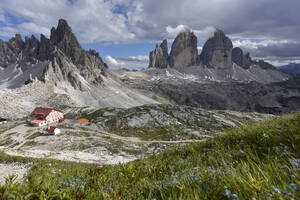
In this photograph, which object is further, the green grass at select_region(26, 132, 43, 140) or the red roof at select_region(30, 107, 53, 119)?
the red roof at select_region(30, 107, 53, 119)

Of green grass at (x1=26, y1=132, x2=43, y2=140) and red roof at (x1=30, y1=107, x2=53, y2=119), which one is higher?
red roof at (x1=30, y1=107, x2=53, y2=119)

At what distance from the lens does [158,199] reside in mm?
2670

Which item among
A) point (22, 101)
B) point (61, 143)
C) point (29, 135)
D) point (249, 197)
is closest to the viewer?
point (249, 197)

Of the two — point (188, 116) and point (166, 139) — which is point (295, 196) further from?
point (188, 116)

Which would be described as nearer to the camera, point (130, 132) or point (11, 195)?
point (11, 195)

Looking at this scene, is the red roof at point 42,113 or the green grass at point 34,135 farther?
the red roof at point 42,113

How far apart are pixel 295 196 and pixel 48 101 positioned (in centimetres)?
19125

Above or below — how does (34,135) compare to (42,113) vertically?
below

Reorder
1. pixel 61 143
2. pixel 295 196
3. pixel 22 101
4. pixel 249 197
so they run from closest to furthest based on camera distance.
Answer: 1. pixel 295 196
2. pixel 249 197
3. pixel 61 143
4. pixel 22 101

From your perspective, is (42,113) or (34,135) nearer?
(34,135)

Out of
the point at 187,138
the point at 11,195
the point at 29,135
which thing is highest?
the point at 11,195

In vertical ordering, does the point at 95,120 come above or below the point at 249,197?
below

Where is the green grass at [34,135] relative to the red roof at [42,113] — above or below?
below

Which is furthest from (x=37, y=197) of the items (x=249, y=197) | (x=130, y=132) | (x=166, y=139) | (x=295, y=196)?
(x=130, y=132)
